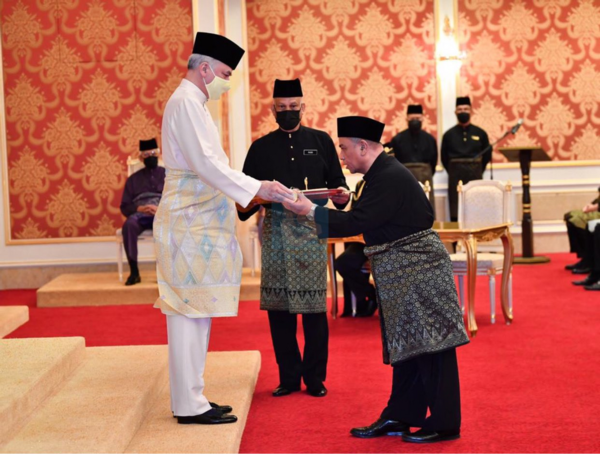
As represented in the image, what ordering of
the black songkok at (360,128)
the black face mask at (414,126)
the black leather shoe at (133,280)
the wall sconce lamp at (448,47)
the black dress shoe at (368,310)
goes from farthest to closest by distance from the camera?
the wall sconce lamp at (448,47), the black face mask at (414,126), the black leather shoe at (133,280), the black dress shoe at (368,310), the black songkok at (360,128)

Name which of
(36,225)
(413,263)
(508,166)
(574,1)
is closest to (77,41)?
(36,225)

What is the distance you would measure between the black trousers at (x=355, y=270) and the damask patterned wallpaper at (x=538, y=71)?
4.77 metres

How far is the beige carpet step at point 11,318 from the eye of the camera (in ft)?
21.2

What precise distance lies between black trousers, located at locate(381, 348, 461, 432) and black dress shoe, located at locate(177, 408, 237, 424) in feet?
2.35

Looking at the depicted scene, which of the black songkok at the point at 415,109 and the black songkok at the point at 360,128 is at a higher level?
the black songkok at the point at 415,109

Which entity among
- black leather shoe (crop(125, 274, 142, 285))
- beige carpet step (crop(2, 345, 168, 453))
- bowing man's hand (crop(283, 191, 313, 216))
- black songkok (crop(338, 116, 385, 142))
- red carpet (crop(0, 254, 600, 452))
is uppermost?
black songkok (crop(338, 116, 385, 142))

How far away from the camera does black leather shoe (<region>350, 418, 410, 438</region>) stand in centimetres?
404

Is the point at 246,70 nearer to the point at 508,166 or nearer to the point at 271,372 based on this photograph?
the point at 508,166

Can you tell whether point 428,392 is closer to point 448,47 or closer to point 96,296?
point 96,296

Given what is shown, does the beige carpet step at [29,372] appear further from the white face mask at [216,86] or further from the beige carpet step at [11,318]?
the beige carpet step at [11,318]

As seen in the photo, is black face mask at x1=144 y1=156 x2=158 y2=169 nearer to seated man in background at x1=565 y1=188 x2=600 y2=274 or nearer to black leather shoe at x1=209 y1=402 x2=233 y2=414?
seated man in background at x1=565 y1=188 x2=600 y2=274

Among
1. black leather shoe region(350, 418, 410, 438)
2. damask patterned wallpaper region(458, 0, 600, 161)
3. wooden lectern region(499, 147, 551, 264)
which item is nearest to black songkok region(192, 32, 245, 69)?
black leather shoe region(350, 418, 410, 438)

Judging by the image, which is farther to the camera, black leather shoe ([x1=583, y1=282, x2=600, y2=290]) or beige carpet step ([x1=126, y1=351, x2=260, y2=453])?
black leather shoe ([x1=583, y1=282, x2=600, y2=290])

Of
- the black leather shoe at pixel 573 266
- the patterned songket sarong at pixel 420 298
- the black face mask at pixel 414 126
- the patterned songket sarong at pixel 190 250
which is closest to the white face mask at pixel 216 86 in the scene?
the patterned songket sarong at pixel 190 250
